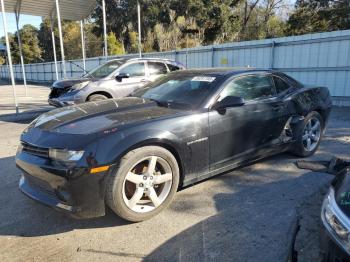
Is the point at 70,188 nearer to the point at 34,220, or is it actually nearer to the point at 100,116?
the point at 34,220

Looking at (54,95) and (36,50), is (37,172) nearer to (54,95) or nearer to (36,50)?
(54,95)

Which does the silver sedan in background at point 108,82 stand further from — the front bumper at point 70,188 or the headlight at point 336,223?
the headlight at point 336,223

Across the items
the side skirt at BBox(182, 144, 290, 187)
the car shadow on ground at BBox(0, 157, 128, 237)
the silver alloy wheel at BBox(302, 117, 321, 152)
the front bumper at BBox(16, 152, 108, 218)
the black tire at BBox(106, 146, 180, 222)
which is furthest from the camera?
the silver alloy wheel at BBox(302, 117, 321, 152)

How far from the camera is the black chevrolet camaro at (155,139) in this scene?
2.98 m

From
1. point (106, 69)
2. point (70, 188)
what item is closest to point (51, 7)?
point (106, 69)

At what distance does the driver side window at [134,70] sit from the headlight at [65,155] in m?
6.22

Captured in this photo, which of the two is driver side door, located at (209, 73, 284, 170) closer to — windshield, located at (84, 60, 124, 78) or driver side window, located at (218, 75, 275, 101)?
driver side window, located at (218, 75, 275, 101)

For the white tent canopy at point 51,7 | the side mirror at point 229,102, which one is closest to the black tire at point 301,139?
the side mirror at point 229,102

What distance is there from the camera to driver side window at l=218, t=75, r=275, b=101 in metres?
4.14

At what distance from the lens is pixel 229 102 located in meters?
3.85

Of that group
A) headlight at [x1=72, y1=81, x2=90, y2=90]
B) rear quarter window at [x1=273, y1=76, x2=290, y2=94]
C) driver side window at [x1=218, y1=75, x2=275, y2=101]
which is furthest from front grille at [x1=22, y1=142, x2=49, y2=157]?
headlight at [x1=72, y1=81, x2=90, y2=90]

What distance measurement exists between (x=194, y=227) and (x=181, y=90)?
1.80 meters

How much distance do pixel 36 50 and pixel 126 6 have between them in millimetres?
27134

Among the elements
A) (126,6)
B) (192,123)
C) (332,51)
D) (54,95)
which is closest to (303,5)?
(126,6)
